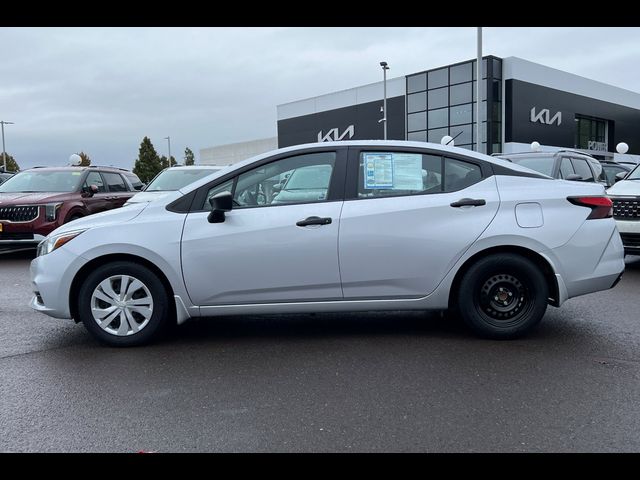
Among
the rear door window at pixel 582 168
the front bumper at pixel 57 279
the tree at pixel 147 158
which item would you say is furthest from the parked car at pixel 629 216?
the tree at pixel 147 158

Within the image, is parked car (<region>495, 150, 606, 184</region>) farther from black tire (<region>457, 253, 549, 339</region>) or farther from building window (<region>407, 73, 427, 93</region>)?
building window (<region>407, 73, 427, 93</region>)

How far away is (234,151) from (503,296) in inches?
2327

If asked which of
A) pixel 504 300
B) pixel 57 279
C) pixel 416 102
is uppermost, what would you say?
pixel 416 102

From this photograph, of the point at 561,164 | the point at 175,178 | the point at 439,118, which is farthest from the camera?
the point at 439,118

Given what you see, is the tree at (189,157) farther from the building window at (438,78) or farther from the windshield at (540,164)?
the windshield at (540,164)

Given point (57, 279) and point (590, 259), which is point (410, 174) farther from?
point (57, 279)

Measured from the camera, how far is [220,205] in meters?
4.59

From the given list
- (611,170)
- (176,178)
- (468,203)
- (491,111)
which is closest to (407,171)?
(468,203)

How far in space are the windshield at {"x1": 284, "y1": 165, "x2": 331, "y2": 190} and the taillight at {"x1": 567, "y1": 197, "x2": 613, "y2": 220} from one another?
→ 6.56 feet

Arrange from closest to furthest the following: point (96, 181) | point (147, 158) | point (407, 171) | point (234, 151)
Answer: point (407, 171)
point (96, 181)
point (234, 151)
point (147, 158)

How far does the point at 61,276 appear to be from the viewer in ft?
15.4
